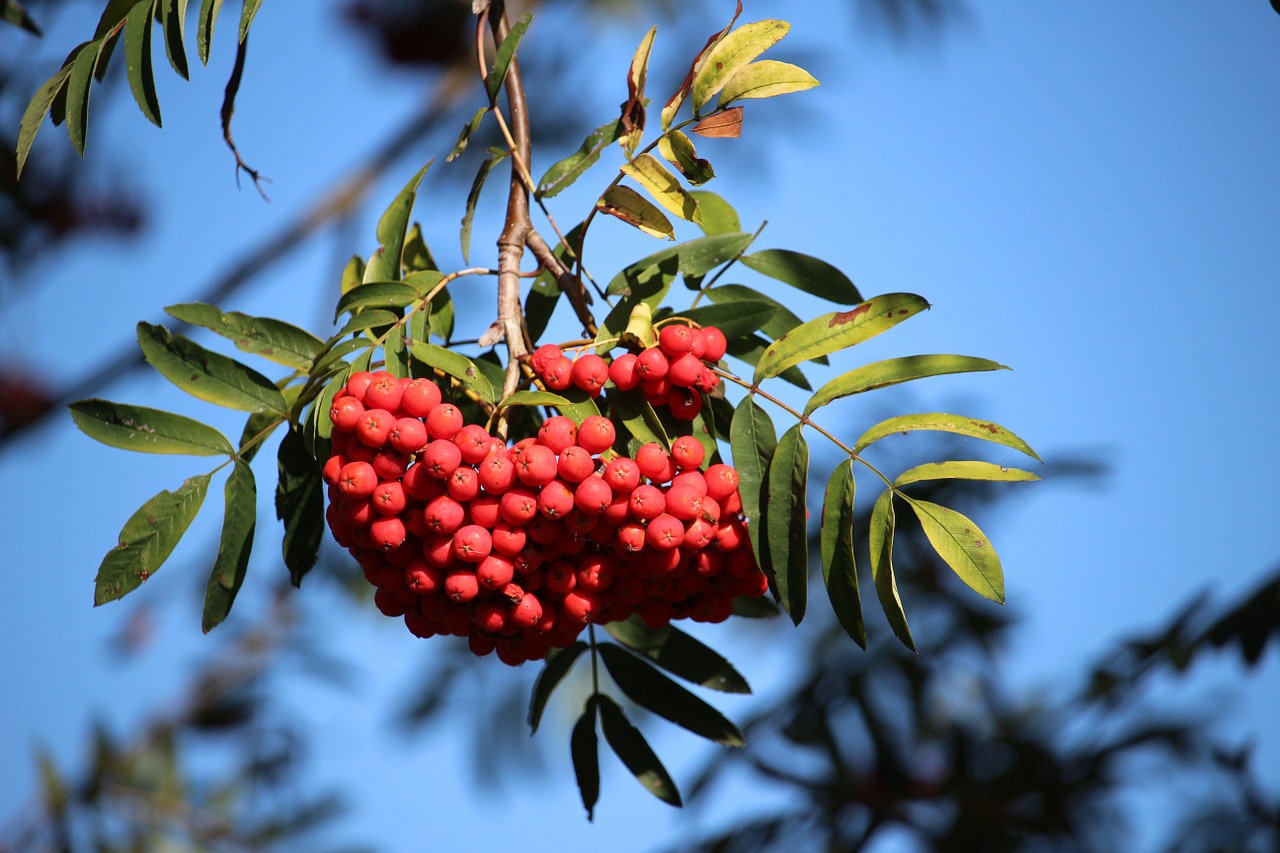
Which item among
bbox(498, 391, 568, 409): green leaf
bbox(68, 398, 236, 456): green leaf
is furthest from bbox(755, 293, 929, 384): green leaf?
bbox(68, 398, 236, 456): green leaf

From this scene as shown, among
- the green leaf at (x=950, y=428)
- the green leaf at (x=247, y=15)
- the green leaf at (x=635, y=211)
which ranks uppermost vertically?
the green leaf at (x=247, y=15)

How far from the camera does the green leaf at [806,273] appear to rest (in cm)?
149

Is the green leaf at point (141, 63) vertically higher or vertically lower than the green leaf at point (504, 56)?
higher

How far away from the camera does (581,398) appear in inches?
50.4

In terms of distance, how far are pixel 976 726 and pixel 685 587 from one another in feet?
6.25

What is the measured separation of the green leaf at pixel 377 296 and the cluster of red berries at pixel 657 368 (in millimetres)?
196

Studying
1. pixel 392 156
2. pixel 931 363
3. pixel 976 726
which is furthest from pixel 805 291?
pixel 392 156

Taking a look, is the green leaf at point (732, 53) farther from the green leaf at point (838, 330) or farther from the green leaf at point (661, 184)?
the green leaf at point (838, 330)

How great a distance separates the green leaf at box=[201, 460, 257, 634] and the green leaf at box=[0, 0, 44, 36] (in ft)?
3.36

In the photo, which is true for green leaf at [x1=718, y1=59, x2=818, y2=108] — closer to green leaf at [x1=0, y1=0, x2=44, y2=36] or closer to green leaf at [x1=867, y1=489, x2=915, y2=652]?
green leaf at [x1=867, y1=489, x2=915, y2=652]

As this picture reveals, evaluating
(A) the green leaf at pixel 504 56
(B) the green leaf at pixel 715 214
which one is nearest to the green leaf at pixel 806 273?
(B) the green leaf at pixel 715 214

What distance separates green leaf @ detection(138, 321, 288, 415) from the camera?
4.33 ft

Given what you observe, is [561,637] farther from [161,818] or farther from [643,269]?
→ [161,818]

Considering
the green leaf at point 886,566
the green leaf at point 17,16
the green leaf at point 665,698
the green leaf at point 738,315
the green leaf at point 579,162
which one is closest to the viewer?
the green leaf at point 886,566
